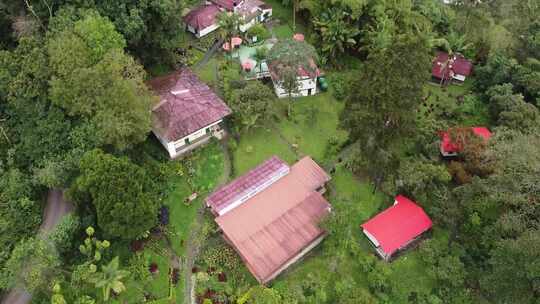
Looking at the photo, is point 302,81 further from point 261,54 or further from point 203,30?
point 203,30

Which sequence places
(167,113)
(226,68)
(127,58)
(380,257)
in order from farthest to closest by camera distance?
1. (226,68)
2. (167,113)
3. (127,58)
4. (380,257)

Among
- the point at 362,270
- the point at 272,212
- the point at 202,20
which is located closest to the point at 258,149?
the point at 272,212

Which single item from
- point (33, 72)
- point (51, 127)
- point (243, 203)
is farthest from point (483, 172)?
point (33, 72)

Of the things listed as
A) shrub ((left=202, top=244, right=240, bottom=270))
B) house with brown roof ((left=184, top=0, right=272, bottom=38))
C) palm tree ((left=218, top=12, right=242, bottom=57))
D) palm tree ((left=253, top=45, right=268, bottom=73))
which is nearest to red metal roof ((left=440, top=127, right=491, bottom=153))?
palm tree ((left=253, top=45, right=268, bottom=73))

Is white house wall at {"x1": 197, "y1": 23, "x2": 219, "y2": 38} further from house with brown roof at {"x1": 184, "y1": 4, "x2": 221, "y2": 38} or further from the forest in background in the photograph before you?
the forest in background

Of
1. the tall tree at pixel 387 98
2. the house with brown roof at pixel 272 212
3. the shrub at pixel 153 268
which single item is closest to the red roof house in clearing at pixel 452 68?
the tall tree at pixel 387 98

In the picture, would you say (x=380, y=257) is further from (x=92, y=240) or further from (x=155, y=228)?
(x=92, y=240)
